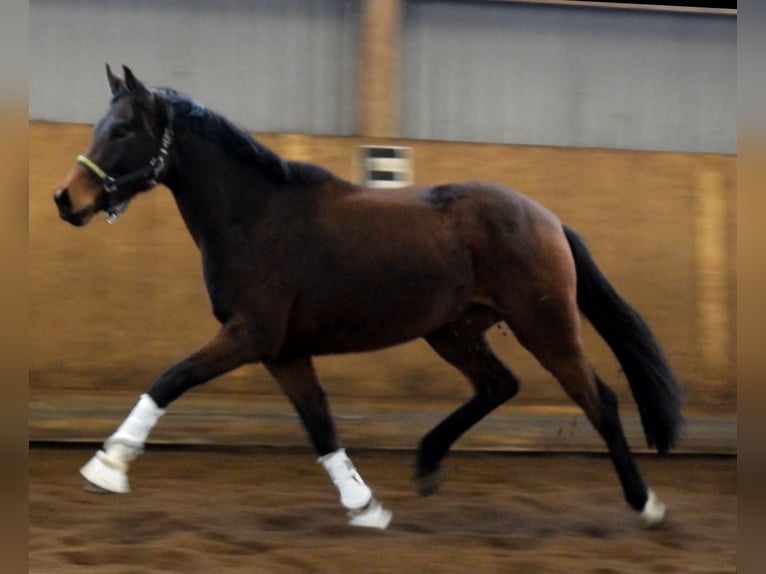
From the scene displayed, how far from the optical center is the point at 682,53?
822 cm

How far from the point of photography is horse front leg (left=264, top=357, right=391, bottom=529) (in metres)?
4.70

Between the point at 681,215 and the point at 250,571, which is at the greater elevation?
the point at 681,215

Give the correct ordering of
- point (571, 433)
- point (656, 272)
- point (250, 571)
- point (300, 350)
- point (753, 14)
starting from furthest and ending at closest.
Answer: point (656, 272) → point (571, 433) → point (300, 350) → point (250, 571) → point (753, 14)

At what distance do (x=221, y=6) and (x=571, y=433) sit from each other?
12.5 ft

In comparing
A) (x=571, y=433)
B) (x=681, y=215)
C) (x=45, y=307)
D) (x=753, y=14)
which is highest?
(x=753, y=14)

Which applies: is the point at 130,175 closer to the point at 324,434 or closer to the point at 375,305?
the point at 375,305

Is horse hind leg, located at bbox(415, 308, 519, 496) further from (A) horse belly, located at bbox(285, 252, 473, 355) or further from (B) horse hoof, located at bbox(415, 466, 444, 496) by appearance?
(A) horse belly, located at bbox(285, 252, 473, 355)

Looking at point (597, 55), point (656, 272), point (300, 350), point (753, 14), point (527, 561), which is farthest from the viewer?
point (597, 55)

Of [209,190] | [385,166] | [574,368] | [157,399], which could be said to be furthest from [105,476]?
[385,166]

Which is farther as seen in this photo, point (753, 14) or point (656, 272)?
point (656, 272)

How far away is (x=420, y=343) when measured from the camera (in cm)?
721

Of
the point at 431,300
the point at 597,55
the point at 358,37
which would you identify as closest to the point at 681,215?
the point at 597,55

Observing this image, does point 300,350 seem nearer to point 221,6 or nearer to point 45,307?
point 45,307

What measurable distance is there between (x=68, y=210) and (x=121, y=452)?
98cm
